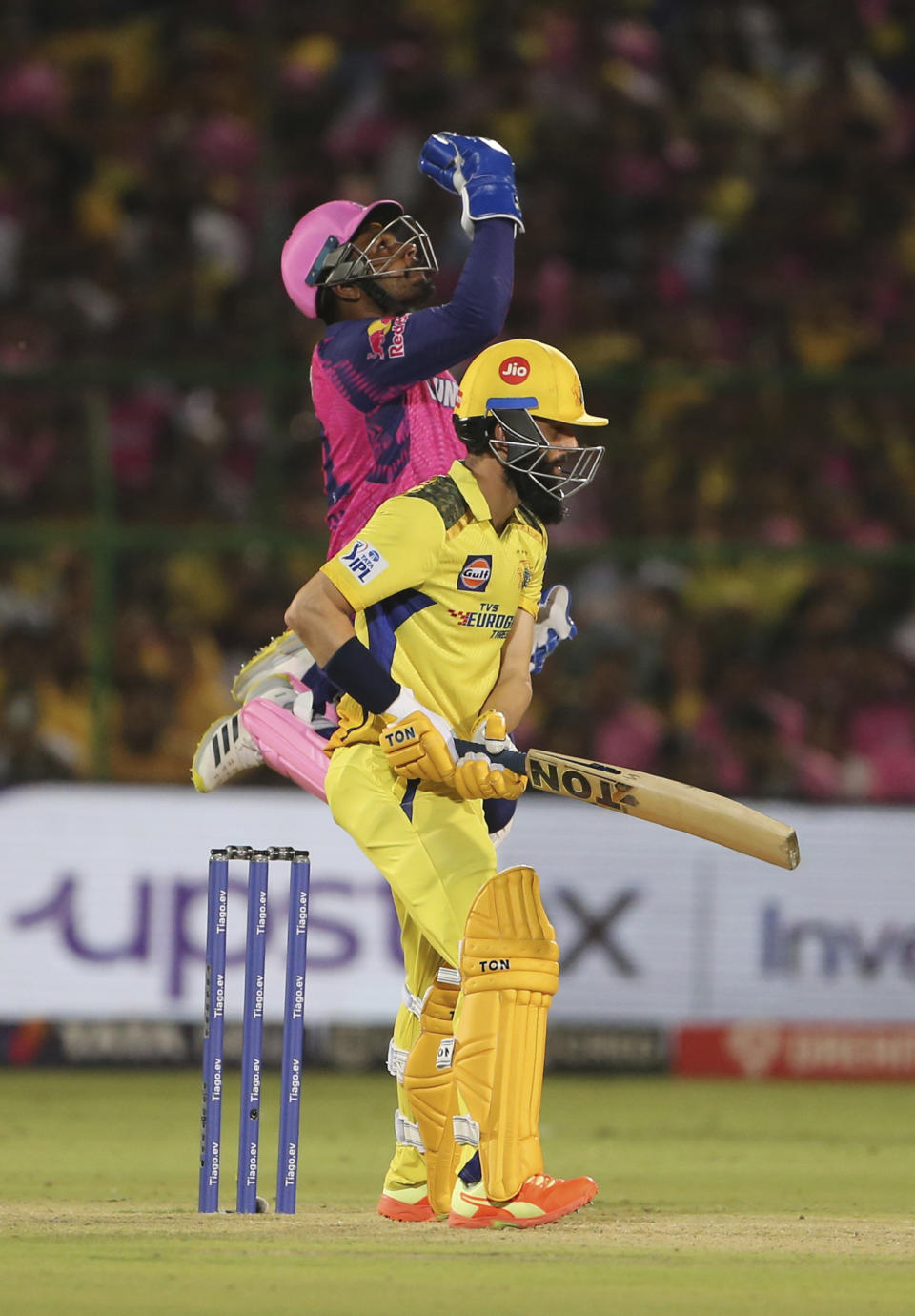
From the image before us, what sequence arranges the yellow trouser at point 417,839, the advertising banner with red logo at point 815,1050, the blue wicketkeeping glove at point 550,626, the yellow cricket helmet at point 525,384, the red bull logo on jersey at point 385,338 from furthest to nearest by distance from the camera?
1. the advertising banner with red logo at point 815,1050
2. the blue wicketkeeping glove at point 550,626
3. the red bull logo on jersey at point 385,338
4. the yellow cricket helmet at point 525,384
5. the yellow trouser at point 417,839

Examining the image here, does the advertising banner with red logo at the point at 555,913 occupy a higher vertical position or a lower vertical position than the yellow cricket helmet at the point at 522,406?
lower

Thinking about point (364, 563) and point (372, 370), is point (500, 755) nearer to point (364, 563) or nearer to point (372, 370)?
point (364, 563)

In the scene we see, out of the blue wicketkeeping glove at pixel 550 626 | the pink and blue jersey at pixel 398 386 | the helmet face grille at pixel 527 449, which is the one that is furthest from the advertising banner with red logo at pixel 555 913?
the helmet face grille at pixel 527 449

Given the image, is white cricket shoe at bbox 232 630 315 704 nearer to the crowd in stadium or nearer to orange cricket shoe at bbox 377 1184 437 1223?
orange cricket shoe at bbox 377 1184 437 1223

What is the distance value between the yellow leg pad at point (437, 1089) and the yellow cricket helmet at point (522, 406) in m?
1.50

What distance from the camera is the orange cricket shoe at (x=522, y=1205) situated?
19.4ft

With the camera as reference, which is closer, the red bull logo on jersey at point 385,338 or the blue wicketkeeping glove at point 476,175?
the blue wicketkeeping glove at point 476,175

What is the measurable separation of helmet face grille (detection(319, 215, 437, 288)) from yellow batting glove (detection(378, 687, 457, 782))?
1.52 metres

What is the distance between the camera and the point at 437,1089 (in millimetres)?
6219

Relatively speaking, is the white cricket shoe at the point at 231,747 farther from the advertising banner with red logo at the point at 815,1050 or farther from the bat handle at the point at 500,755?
the advertising banner with red logo at the point at 815,1050

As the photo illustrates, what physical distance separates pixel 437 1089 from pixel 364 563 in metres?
1.51

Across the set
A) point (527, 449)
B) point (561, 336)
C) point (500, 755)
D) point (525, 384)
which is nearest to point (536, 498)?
point (527, 449)

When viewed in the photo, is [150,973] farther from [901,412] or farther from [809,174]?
[809,174]

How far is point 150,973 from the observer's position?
10.9 metres
